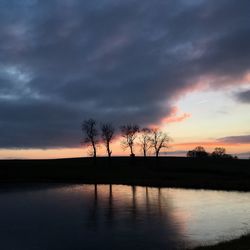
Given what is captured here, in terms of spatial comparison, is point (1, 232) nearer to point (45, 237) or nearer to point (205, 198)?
point (45, 237)

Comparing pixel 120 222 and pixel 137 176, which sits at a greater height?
pixel 137 176

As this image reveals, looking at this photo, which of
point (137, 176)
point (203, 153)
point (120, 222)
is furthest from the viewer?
point (203, 153)

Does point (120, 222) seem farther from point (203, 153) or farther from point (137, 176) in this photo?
point (203, 153)

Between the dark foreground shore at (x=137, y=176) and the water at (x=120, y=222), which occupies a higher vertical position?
the dark foreground shore at (x=137, y=176)

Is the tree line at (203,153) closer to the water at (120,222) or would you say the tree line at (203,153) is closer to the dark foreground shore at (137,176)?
the dark foreground shore at (137,176)

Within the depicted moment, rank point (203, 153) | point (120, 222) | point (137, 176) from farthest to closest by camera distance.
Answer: point (203, 153) → point (137, 176) → point (120, 222)

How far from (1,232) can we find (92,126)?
9910 centimetres

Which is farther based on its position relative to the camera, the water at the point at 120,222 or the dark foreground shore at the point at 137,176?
the dark foreground shore at the point at 137,176

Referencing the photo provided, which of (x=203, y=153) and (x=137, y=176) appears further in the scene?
(x=203, y=153)

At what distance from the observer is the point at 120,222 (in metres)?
34.6

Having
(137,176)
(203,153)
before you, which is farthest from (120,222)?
(203,153)

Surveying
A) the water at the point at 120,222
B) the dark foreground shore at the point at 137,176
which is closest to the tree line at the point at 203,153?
the dark foreground shore at the point at 137,176

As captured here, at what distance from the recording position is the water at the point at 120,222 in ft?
88.5

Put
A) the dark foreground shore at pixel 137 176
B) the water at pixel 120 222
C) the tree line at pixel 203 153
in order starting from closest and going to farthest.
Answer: the water at pixel 120 222
the dark foreground shore at pixel 137 176
the tree line at pixel 203 153
